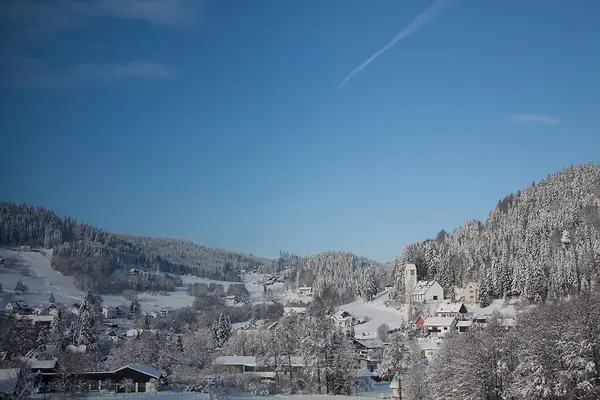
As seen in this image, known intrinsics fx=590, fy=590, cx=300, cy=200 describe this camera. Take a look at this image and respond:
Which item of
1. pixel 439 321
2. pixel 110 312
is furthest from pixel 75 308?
pixel 439 321

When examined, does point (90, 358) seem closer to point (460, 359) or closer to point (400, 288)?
point (460, 359)

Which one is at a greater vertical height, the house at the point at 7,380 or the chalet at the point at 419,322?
the chalet at the point at 419,322

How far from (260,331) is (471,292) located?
126 feet

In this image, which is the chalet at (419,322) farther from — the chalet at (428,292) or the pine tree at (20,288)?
the pine tree at (20,288)

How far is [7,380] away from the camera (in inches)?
1754

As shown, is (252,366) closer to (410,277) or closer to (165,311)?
(410,277)

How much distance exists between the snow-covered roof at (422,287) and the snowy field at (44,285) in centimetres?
7090

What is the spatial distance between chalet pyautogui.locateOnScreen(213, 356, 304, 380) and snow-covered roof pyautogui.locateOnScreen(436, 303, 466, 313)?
120ft

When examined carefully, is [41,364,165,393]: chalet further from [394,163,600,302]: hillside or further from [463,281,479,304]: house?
[463,281,479,304]: house

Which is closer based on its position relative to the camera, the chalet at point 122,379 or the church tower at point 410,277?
the chalet at point 122,379

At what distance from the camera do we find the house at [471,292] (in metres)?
98.1

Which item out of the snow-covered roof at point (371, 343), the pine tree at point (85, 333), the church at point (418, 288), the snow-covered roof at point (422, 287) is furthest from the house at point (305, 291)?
the pine tree at point (85, 333)

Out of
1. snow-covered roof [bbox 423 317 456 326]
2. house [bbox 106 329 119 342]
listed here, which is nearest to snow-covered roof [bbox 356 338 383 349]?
snow-covered roof [bbox 423 317 456 326]

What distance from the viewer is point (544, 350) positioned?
113 feet
